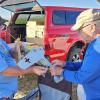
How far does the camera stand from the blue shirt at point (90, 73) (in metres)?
2.75

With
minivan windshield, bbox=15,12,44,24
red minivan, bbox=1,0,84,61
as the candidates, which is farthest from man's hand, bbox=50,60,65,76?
minivan windshield, bbox=15,12,44,24

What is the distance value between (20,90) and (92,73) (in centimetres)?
477

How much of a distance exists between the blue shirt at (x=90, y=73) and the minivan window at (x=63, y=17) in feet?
19.5

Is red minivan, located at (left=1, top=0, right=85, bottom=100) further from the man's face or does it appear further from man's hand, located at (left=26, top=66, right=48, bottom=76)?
the man's face

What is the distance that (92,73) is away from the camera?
278cm

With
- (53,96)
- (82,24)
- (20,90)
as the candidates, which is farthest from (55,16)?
(82,24)

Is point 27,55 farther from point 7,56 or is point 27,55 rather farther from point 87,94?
point 87,94

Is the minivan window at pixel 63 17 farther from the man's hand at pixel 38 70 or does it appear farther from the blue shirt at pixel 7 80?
the man's hand at pixel 38 70

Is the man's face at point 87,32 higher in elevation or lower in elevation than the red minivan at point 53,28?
higher

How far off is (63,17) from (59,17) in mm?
177

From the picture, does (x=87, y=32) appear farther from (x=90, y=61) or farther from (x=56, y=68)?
(x=56, y=68)

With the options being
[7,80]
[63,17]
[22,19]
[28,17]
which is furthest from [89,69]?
[22,19]

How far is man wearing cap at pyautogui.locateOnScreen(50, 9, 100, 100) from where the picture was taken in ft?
9.05

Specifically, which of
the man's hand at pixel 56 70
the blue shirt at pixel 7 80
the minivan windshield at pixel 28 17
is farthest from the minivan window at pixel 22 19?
the man's hand at pixel 56 70
